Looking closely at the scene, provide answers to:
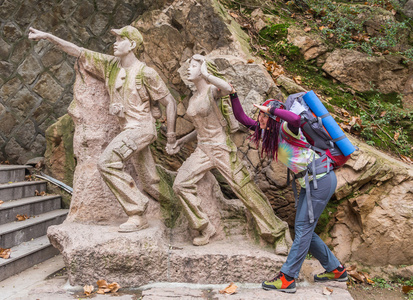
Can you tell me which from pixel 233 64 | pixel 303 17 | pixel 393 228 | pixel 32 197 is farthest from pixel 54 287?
pixel 303 17

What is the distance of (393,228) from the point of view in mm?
4578

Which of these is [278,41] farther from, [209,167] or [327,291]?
[327,291]

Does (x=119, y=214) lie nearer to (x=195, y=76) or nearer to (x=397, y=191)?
(x=195, y=76)

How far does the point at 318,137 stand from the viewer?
376 cm

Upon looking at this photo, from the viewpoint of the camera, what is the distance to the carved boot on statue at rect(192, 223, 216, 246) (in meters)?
4.23

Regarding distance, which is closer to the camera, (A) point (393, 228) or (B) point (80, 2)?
(A) point (393, 228)

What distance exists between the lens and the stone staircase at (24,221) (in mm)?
4583

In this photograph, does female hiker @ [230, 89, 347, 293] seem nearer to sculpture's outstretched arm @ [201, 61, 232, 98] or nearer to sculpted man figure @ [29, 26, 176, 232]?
sculpture's outstretched arm @ [201, 61, 232, 98]

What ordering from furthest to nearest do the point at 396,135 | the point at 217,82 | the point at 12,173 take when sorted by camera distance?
the point at 12,173 → the point at 396,135 → the point at 217,82

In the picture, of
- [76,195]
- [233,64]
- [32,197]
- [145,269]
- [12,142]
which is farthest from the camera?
[12,142]

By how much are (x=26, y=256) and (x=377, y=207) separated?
4.30 metres

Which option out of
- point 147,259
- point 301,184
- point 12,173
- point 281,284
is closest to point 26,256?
point 147,259

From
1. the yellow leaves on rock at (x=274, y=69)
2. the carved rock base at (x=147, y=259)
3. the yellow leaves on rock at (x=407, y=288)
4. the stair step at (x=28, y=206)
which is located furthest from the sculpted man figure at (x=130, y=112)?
the yellow leaves on rock at (x=407, y=288)

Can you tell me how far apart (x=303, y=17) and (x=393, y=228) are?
4408 millimetres
